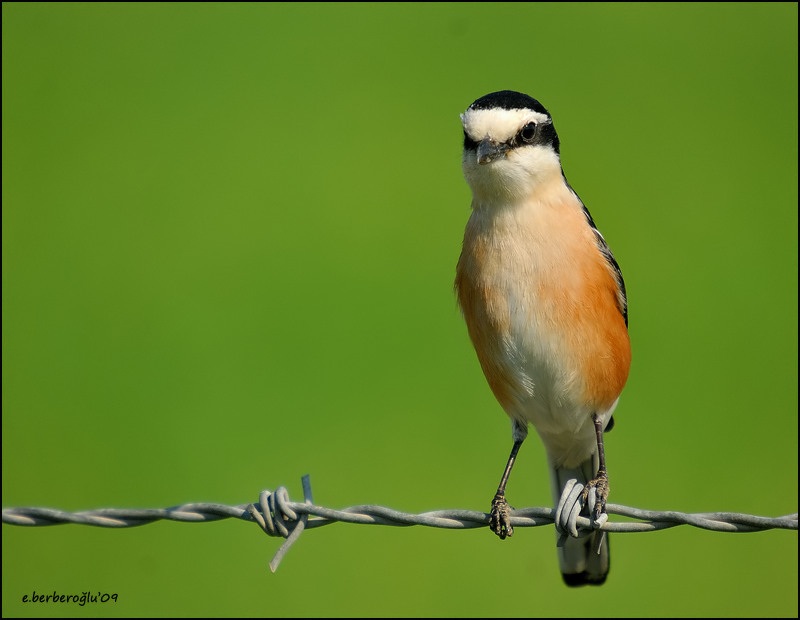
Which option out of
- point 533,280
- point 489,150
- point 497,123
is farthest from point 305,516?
A: point 497,123

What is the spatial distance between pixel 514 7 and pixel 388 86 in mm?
1990

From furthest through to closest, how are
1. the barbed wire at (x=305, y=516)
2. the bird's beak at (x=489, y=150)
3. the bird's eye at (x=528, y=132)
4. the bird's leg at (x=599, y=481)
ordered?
the bird's eye at (x=528, y=132)
the bird's beak at (x=489, y=150)
the bird's leg at (x=599, y=481)
the barbed wire at (x=305, y=516)

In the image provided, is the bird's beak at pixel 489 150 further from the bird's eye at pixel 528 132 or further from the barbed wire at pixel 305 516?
the barbed wire at pixel 305 516

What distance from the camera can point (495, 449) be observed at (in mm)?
7504

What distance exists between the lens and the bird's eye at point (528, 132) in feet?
15.2

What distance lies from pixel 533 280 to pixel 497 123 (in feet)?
2.36

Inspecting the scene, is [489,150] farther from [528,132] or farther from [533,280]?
[533,280]

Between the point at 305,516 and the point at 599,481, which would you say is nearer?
the point at 305,516

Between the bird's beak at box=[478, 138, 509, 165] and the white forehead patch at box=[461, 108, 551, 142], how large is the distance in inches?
0.9

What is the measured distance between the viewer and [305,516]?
375 centimetres

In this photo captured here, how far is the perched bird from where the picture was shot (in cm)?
453

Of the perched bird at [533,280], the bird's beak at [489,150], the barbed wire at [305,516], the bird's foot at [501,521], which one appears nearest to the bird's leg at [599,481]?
the perched bird at [533,280]

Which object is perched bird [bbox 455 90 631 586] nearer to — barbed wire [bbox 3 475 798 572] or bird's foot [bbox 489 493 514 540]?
bird's foot [bbox 489 493 514 540]

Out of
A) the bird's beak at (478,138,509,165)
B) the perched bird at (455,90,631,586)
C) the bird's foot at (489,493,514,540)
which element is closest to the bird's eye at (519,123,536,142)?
the perched bird at (455,90,631,586)
